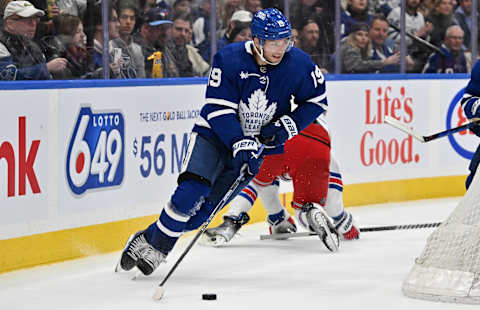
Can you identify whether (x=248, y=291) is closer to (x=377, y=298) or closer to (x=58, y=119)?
(x=377, y=298)

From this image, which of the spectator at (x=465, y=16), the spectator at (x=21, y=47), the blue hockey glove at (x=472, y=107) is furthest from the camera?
the spectator at (x=465, y=16)

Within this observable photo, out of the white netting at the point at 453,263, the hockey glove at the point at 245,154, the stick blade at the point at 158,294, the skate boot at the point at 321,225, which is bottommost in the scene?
the skate boot at the point at 321,225

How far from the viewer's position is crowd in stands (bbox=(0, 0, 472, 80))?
5148mm

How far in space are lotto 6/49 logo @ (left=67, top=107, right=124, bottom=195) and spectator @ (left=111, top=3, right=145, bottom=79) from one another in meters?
0.58

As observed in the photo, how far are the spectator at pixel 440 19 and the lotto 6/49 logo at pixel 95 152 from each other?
11.2 ft

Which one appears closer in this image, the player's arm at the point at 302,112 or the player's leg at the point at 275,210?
the player's arm at the point at 302,112

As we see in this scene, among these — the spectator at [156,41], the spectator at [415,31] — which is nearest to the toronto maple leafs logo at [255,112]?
the spectator at [156,41]

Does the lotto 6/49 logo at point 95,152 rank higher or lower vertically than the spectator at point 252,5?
lower

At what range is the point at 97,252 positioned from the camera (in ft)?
16.9

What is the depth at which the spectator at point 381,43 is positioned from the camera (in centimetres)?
758

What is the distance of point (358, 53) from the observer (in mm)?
7500

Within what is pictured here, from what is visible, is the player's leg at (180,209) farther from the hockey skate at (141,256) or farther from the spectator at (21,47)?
the spectator at (21,47)

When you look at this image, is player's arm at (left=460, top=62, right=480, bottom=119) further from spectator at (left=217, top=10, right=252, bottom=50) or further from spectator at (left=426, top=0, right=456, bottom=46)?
spectator at (left=426, top=0, right=456, bottom=46)

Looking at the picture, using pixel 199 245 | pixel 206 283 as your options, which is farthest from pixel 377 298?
pixel 199 245
